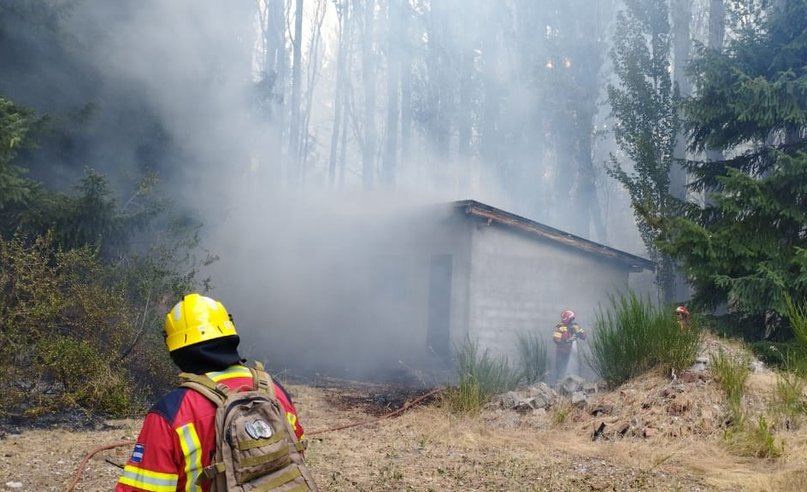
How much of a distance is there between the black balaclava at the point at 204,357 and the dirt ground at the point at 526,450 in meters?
2.88

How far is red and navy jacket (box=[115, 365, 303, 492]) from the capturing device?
201 centimetres

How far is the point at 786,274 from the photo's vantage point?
325 inches

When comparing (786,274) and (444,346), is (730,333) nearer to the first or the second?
(786,274)

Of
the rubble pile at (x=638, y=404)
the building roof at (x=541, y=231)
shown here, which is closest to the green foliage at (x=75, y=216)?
the rubble pile at (x=638, y=404)

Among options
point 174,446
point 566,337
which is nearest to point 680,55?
point 566,337

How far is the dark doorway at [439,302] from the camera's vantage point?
13.4m

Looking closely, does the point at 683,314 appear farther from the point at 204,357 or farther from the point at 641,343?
the point at 204,357

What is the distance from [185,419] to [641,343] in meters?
6.14

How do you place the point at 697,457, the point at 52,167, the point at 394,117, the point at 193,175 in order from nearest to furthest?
the point at 697,457 < the point at 52,167 < the point at 193,175 < the point at 394,117

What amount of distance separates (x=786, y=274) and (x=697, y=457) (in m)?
3.93

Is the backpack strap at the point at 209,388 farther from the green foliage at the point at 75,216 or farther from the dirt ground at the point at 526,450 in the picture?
the green foliage at the point at 75,216

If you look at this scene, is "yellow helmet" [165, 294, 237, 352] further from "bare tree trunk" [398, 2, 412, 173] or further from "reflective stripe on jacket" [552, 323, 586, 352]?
"bare tree trunk" [398, 2, 412, 173]

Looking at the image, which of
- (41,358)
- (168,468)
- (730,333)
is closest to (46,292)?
(41,358)

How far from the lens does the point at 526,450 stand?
19.5ft
